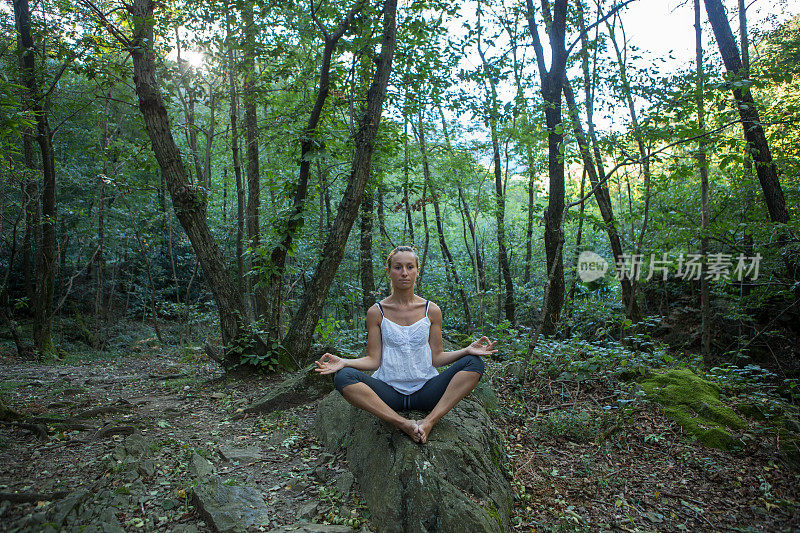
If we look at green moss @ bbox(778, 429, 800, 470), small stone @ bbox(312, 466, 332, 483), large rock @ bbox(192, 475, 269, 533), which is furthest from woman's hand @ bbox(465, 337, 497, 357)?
green moss @ bbox(778, 429, 800, 470)

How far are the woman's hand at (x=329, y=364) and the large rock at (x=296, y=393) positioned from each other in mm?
1998

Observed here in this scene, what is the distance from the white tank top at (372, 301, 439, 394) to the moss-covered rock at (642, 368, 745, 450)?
268 cm

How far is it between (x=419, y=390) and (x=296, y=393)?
2227 mm

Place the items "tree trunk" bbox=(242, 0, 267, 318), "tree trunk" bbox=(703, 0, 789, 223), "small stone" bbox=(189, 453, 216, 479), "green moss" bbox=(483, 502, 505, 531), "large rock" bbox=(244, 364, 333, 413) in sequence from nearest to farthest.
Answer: "green moss" bbox=(483, 502, 505, 531) → "small stone" bbox=(189, 453, 216, 479) → "large rock" bbox=(244, 364, 333, 413) → "tree trunk" bbox=(242, 0, 267, 318) → "tree trunk" bbox=(703, 0, 789, 223)

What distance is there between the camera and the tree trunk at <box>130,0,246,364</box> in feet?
20.0

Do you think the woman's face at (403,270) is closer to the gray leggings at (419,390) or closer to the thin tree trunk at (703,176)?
the gray leggings at (419,390)

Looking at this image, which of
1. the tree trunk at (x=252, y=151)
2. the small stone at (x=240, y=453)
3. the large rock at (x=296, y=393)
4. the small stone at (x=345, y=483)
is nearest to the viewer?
the small stone at (x=345, y=483)

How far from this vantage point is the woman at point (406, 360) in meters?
3.24

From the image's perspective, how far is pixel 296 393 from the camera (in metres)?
5.16

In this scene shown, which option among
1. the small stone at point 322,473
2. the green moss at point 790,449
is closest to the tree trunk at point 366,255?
the small stone at point 322,473

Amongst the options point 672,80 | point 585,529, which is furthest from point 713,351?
point 585,529

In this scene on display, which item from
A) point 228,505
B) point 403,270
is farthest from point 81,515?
point 403,270

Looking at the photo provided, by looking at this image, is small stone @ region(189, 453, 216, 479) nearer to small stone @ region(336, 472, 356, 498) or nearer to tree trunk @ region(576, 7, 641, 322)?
small stone @ region(336, 472, 356, 498)

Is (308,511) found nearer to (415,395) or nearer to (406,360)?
(415,395)
